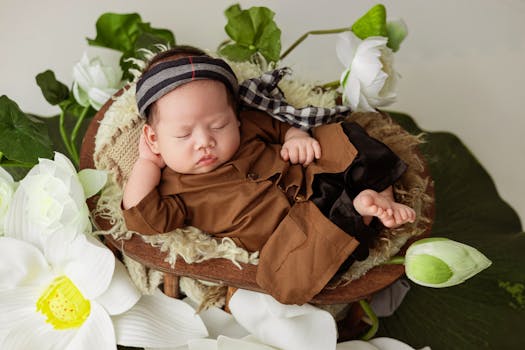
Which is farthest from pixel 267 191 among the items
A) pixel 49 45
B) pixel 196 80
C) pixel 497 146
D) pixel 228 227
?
pixel 49 45

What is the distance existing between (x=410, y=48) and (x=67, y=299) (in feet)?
3.55

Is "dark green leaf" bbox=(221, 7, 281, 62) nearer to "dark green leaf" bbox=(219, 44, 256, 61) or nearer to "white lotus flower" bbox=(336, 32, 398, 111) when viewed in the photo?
"dark green leaf" bbox=(219, 44, 256, 61)

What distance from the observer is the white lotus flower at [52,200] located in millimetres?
745

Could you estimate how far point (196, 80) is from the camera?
79 centimetres

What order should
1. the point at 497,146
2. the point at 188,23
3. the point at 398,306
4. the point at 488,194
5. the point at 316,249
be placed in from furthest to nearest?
the point at 188,23
the point at 497,146
the point at 488,194
the point at 398,306
the point at 316,249

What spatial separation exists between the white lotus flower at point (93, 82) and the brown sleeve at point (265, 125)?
0.90ft

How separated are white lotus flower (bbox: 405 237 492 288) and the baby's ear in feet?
1.29

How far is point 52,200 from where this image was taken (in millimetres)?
750

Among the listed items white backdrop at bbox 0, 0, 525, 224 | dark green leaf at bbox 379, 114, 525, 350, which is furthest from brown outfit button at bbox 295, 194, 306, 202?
white backdrop at bbox 0, 0, 525, 224

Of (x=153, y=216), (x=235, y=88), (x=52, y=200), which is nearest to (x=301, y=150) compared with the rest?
(x=235, y=88)

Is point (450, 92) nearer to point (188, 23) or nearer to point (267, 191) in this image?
point (188, 23)

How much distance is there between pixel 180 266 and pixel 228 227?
90mm

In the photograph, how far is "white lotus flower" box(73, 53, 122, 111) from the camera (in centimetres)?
103

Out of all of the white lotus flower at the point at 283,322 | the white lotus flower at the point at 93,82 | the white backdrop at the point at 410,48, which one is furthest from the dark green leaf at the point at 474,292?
the white lotus flower at the point at 93,82
